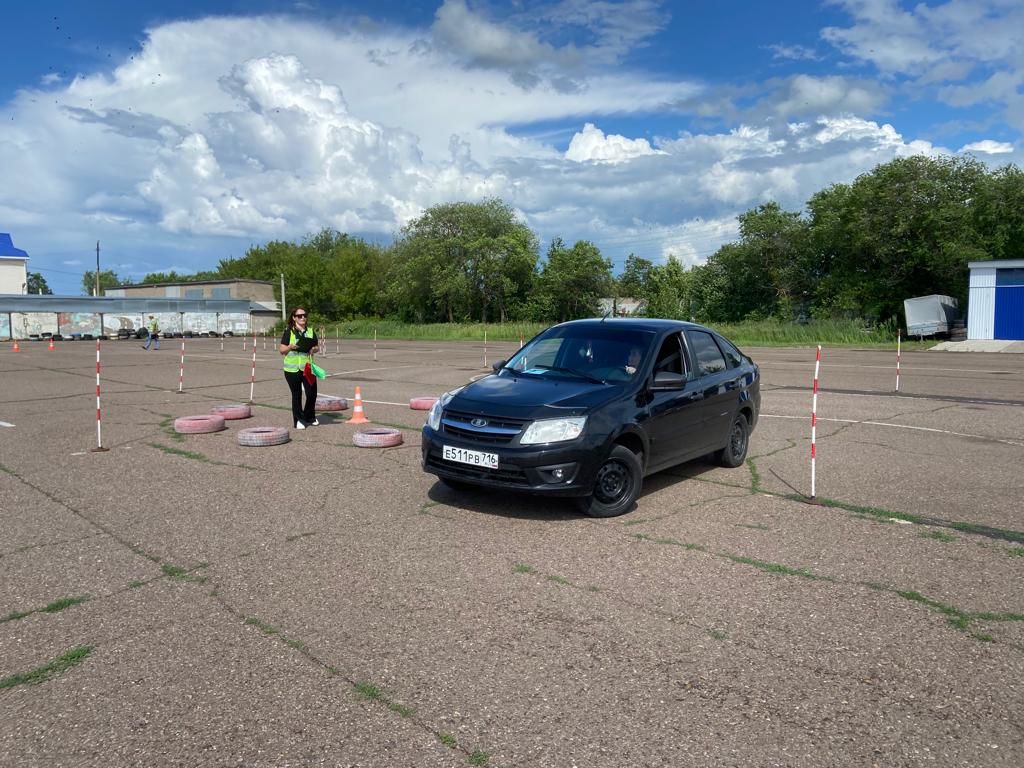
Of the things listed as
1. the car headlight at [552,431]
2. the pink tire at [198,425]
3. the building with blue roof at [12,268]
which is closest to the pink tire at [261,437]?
the pink tire at [198,425]

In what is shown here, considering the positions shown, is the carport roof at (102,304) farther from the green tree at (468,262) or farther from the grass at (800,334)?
the grass at (800,334)

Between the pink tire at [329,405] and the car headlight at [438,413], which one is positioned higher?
the car headlight at [438,413]

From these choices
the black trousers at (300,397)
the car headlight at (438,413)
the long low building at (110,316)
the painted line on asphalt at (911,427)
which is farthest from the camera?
the long low building at (110,316)

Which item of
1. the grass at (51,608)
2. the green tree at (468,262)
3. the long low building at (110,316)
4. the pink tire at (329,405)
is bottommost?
the grass at (51,608)

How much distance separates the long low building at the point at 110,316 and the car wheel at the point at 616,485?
64.9 m

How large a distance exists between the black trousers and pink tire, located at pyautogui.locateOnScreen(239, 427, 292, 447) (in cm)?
108

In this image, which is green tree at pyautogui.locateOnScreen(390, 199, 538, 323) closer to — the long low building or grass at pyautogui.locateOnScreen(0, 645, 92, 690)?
the long low building

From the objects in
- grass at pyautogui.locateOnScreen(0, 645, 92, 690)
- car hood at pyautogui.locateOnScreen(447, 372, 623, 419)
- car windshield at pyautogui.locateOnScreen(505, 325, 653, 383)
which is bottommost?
grass at pyautogui.locateOnScreen(0, 645, 92, 690)

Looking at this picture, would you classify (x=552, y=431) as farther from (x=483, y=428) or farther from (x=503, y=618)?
(x=503, y=618)

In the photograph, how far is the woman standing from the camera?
10.5 m

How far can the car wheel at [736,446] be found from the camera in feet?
26.9

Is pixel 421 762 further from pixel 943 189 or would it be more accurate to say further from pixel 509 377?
pixel 943 189

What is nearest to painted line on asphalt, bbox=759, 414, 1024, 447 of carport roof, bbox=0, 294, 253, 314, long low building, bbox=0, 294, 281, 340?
long low building, bbox=0, 294, 281, 340

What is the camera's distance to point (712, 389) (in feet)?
25.0
